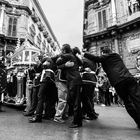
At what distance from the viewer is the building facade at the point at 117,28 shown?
17.1 metres

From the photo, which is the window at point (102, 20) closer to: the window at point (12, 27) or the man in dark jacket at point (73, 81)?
the window at point (12, 27)

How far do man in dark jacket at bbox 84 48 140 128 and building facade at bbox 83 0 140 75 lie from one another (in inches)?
500

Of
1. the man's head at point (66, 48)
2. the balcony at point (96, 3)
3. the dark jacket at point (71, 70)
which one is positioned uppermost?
the balcony at point (96, 3)

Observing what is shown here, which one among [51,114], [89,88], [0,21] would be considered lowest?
[51,114]

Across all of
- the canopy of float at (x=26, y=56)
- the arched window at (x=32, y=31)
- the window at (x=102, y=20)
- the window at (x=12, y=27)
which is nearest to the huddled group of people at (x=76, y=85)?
the canopy of float at (x=26, y=56)

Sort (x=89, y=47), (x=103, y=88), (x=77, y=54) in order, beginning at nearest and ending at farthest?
(x=77, y=54) → (x=103, y=88) → (x=89, y=47)

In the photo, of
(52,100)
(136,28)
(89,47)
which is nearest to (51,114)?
(52,100)

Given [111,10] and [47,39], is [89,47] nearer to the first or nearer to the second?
[111,10]

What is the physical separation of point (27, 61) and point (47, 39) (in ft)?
97.8

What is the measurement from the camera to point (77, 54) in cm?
444

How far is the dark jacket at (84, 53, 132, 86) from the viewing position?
145 inches

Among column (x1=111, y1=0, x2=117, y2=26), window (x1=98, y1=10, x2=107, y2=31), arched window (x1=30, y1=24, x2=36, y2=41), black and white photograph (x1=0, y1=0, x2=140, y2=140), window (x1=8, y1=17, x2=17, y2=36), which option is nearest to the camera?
black and white photograph (x1=0, y1=0, x2=140, y2=140)

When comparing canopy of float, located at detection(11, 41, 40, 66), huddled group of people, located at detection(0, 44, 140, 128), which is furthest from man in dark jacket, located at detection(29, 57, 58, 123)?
canopy of float, located at detection(11, 41, 40, 66)

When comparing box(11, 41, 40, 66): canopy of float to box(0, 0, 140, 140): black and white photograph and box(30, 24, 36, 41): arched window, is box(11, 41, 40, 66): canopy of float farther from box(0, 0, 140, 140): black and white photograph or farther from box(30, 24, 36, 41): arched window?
box(30, 24, 36, 41): arched window
